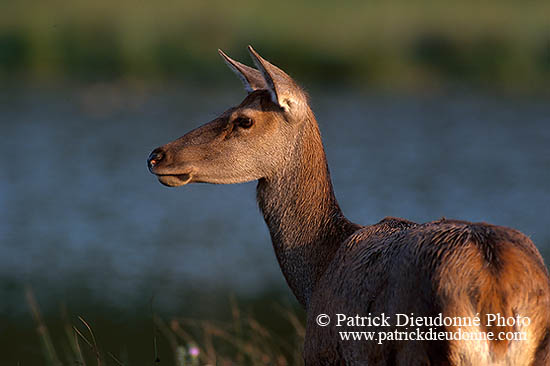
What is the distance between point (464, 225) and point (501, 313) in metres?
0.47

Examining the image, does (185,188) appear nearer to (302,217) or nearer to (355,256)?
(302,217)

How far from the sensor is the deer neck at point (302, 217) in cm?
504

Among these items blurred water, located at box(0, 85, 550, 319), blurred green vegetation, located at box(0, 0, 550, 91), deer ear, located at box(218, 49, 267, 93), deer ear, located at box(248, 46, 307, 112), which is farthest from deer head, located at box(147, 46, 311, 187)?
blurred green vegetation, located at box(0, 0, 550, 91)

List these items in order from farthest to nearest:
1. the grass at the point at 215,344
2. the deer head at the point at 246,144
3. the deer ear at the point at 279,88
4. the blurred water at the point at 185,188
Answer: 1. the blurred water at the point at 185,188
2. the grass at the point at 215,344
3. the deer head at the point at 246,144
4. the deer ear at the point at 279,88

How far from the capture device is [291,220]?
5.08 metres

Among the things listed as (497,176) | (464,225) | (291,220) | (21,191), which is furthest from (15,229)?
(464,225)

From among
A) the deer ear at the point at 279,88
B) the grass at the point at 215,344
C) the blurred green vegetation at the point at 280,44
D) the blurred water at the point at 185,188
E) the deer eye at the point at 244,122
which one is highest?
the blurred green vegetation at the point at 280,44

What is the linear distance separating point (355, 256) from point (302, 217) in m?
0.87

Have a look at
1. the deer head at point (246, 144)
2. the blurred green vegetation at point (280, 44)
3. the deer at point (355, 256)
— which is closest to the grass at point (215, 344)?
the deer at point (355, 256)

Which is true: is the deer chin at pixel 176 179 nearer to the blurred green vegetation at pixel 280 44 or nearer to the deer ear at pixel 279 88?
the deer ear at pixel 279 88

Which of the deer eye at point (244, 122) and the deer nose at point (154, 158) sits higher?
the deer eye at point (244, 122)

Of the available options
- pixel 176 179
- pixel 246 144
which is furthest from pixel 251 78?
pixel 176 179

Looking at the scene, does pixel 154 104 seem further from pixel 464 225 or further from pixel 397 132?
pixel 464 225

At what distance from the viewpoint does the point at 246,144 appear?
5.02 meters
